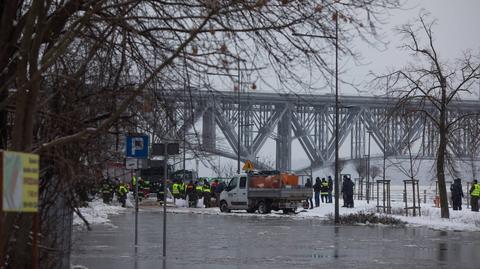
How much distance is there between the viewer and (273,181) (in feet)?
144

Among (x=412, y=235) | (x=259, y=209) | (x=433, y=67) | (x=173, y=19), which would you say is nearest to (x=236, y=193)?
(x=259, y=209)

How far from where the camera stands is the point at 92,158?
11.1 meters

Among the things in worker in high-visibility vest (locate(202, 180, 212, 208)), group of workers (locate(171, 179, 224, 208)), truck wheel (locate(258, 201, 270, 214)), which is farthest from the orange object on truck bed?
worker in high-visibility vest (locate(202, 180, 212, 208))

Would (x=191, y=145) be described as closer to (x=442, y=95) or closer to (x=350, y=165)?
(x=442, y=95)

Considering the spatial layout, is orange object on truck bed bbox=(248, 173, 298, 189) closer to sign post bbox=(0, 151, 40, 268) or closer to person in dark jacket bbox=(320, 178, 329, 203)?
person in dark jacket bbox=(320, 178, 329, 203)

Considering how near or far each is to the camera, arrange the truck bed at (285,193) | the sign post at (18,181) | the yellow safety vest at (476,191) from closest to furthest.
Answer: the sign post at (18,181), the yellow safety vest at (476,191), the truck bed at (285,193)

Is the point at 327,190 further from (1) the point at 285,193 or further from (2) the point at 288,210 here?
(1) the point at 285,193

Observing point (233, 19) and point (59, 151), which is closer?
point (59, 151)

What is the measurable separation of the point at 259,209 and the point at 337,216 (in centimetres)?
1058

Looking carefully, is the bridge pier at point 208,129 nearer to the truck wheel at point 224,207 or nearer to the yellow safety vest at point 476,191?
the yellow safety vest at point 476,191

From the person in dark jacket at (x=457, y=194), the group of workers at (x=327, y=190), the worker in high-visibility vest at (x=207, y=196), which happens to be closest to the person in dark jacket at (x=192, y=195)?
the worker in high-visibility vest at (x=207, y=196)

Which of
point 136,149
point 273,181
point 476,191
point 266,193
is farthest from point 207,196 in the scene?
point 136,149

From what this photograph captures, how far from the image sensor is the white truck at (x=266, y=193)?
4362 centimetres

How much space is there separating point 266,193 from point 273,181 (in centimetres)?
75
